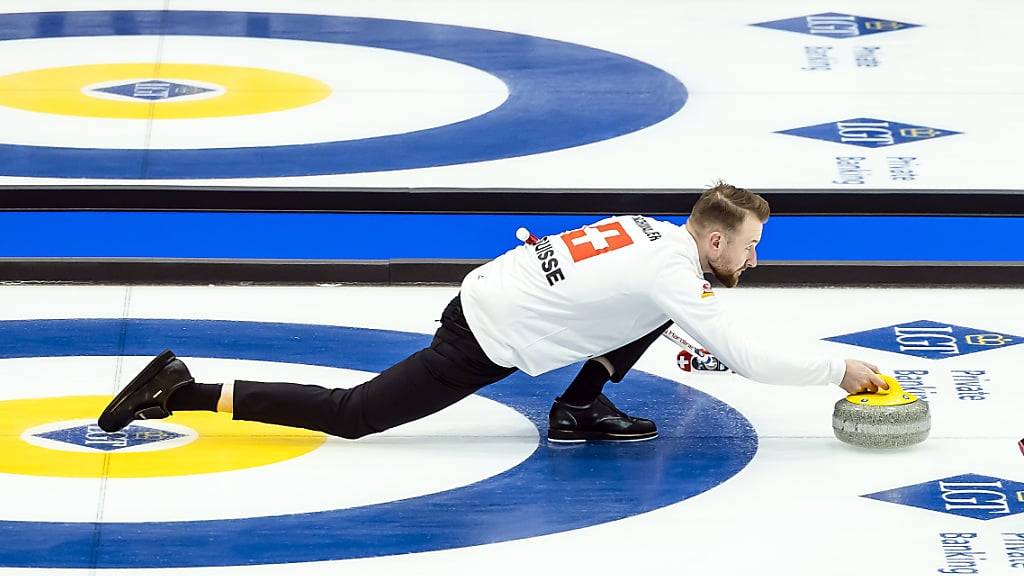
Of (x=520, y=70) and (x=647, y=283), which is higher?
(x=647, y=283)

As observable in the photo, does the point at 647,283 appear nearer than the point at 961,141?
Yes

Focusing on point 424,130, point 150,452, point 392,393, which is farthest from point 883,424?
point 424,130

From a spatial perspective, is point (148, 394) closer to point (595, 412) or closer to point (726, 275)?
point (595, 412)

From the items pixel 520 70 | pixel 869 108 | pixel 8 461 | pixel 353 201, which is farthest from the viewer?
pixel 520 70

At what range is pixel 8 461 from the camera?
15.8ft

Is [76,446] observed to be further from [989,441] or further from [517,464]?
[989,441]

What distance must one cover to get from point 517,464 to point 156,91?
4.26 m

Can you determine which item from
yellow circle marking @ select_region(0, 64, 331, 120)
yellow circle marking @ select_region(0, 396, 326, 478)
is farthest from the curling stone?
yellow circle marking @ select_region(0, 64, 331, 120)

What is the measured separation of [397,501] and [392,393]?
0.33 metres

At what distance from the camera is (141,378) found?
4.94m

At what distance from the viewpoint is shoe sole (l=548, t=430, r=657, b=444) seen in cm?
509

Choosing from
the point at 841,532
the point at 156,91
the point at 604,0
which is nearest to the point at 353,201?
the point at 156,91

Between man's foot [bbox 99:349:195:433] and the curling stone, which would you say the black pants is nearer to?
man's foot [bbox 99:349:195:433]

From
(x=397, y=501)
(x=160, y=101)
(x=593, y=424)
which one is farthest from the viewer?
(x=160, y=101)
